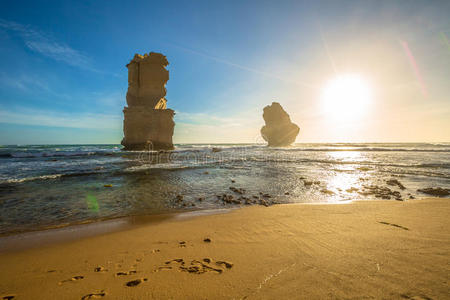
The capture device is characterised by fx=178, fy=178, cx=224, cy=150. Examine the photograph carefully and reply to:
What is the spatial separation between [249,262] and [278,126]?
89.7m

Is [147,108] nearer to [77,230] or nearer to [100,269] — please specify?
[77,230]

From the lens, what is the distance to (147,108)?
42969 mm

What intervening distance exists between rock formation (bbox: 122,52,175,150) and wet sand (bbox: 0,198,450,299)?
42231 millimetres

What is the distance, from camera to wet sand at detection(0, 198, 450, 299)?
6.78 ft

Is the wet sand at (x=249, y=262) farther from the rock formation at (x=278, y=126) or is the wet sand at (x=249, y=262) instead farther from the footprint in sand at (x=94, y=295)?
the rock formation at (x=278, y=126)

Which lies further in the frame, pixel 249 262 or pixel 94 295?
pixel 249 262

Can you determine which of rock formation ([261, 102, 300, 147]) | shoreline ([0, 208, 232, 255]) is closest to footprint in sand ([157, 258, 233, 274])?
shoreline ([0, 208, 232, 255])

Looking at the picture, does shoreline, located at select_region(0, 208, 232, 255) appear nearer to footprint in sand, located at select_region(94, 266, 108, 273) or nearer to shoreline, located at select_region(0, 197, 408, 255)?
shoreline, located at select_region(0, 197, 408, 255)

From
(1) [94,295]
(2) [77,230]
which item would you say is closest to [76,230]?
(2) [77,230]

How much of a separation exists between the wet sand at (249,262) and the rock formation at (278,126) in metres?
86.3

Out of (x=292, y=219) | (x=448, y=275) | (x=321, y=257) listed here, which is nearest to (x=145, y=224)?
(x=292, y=219)

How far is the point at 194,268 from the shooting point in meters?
2.58

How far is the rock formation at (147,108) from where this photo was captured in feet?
139

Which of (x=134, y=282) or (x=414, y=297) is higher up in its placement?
(x=414, y=297)
